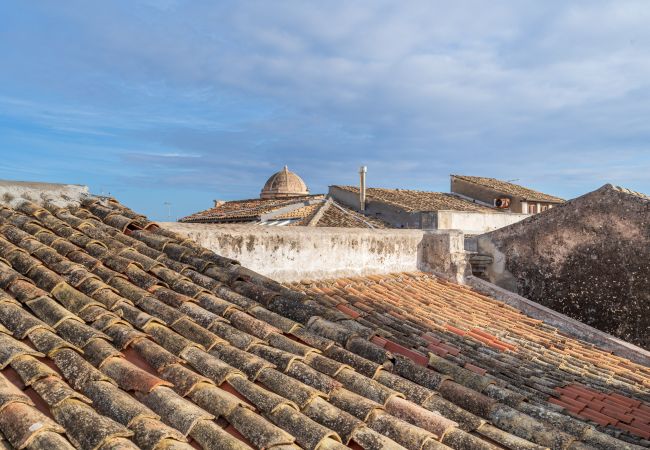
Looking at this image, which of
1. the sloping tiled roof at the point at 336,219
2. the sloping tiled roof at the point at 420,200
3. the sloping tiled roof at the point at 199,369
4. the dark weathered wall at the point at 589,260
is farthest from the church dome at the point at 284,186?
the sloping tiled roof at the point at 199,369

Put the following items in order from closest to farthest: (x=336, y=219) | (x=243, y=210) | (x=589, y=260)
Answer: (x=589, y=260)
(x=336, y=219)
(x=243, y=210)

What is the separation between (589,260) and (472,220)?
16.2m

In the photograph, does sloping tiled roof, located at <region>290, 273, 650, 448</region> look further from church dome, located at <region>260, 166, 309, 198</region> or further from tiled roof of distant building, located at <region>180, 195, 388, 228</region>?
church dome, located at <region>260, 166, 309, 198</region>

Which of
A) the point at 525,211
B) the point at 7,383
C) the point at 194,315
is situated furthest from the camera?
the point at 525,211

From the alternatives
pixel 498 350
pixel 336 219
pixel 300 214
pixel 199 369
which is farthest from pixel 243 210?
pixel 199 369

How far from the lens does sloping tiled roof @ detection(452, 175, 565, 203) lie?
32.1 metres

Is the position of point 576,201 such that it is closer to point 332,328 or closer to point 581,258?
point 581,258

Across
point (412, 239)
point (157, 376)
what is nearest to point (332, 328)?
point (157, 376)

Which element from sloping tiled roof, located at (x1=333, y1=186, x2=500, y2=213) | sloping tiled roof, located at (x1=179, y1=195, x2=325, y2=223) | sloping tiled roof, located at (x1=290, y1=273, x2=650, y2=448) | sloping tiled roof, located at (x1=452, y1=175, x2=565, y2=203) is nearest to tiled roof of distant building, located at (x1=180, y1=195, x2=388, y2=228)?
sloping tiled roof, located at (x1=179, y1=195, x2=325, y2=223)

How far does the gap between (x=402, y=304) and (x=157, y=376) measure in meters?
4.70

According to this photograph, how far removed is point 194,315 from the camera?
3.76 meters

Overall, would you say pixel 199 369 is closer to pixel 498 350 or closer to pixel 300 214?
pixel 498 350

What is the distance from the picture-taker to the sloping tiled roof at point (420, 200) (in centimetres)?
2681

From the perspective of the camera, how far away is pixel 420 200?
28.9 meters
